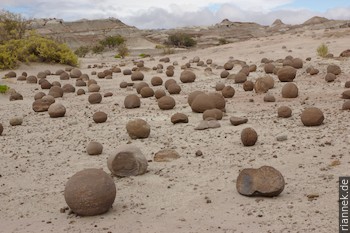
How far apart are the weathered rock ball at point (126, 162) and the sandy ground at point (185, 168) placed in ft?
0.38

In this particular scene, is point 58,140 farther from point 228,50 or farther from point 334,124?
point 228,50

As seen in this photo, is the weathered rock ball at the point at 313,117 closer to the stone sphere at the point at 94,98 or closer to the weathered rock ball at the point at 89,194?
the weathered rock ball at the point at 89,194

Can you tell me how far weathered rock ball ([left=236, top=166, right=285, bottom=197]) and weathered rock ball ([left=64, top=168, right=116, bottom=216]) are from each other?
1580mm

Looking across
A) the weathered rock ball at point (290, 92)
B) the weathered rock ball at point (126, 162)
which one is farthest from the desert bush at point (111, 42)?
the weathered rock ball at point (126, 162)

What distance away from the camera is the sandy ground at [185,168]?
493 centimetres

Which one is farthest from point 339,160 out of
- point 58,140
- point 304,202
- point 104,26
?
point 104,26

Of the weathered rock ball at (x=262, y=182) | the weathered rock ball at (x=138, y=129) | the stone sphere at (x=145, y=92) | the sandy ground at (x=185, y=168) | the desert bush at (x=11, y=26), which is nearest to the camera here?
the sandy ground at (x=185, y=168)

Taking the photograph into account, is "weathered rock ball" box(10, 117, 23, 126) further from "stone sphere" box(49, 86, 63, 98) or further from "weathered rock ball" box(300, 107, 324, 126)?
"weathered rock ball" box(300, 107, 324, 126)

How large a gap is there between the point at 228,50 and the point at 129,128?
18.9m

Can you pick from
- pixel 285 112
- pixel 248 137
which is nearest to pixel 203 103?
pixel 285 112

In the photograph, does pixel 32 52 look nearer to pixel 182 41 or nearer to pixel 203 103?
pixel 203 103

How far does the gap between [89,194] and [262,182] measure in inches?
78.6

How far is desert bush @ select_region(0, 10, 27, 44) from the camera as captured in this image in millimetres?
24708

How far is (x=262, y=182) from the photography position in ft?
17.7
